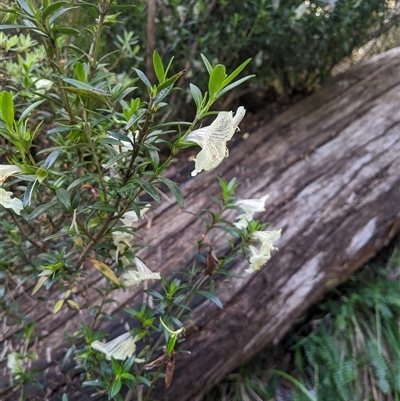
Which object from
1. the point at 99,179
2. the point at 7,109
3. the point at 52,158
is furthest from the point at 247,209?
the point at 7,109

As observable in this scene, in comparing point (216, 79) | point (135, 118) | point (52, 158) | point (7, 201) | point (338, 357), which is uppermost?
point (216, 79)

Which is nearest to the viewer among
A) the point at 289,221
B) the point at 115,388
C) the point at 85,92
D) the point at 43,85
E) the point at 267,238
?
the point at 85,92

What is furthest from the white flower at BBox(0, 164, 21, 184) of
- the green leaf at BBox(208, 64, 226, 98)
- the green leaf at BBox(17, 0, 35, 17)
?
the green leaf at BBox(208, 64, 226, 98)

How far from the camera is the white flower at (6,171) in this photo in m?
0.74

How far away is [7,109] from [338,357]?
4.81 ft

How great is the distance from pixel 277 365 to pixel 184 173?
1.01 m

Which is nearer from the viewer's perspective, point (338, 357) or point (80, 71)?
point (80, 71)

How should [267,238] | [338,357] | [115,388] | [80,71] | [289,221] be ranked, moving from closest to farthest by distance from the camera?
[80,71]
[115,388]
[267,238]
[338,357]
[289,221]

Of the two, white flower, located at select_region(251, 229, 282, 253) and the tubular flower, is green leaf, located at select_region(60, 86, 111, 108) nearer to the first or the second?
the tubular flower

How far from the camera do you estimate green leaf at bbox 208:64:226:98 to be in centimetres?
70

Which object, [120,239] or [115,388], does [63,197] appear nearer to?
[120,239]

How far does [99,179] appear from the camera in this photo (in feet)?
2.80

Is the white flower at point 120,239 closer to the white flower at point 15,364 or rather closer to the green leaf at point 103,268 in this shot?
the green leaf at point 103,268

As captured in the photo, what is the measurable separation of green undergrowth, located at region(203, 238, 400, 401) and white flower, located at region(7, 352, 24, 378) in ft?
2.45
